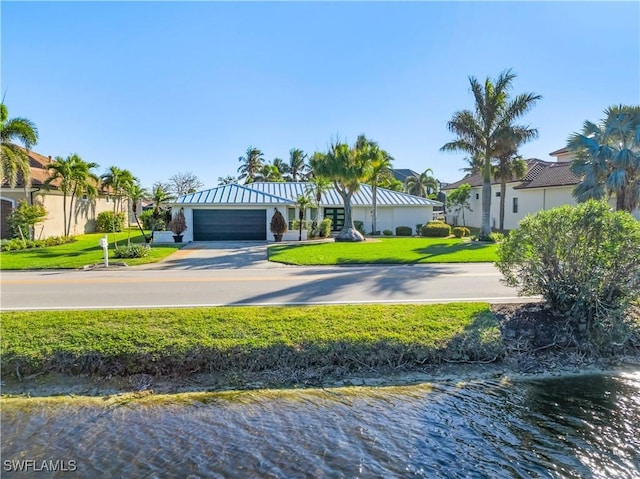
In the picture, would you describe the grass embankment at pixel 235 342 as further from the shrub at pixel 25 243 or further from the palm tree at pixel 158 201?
the palm tree at pixel 158 201

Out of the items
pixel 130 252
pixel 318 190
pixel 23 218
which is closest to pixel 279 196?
pixel 318 190

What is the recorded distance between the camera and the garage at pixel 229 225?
27.1 m

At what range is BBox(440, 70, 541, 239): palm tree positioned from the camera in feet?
79.2

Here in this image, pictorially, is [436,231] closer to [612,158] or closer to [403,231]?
[403,231]

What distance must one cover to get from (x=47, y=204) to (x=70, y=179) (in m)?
2.35

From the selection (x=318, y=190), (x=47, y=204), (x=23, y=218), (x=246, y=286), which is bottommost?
(x=246, y=286)

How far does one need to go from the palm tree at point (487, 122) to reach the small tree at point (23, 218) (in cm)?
2566

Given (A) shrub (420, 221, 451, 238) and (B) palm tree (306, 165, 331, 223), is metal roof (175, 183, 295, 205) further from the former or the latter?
(A) shrub (420, 221, 451, 238)

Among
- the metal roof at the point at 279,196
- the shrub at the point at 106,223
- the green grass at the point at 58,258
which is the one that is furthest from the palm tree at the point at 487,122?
the shrub at the point at 106,223

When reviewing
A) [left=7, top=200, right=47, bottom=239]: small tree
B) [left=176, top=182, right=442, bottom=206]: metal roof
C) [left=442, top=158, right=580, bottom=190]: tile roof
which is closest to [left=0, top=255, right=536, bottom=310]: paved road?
[left=7, top=200, right=47, bottom=239]: small tree

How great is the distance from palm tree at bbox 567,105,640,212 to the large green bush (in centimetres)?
1407

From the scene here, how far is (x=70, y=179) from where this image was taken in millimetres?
27906

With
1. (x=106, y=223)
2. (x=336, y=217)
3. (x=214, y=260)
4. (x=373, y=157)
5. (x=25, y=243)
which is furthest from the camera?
(x=106, y=223)

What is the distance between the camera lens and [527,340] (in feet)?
23.5
